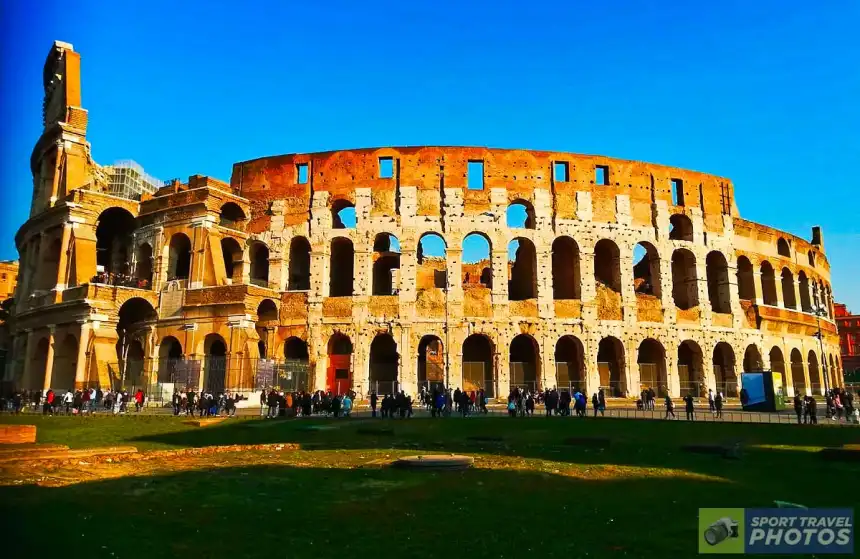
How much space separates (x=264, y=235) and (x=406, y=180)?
831cm

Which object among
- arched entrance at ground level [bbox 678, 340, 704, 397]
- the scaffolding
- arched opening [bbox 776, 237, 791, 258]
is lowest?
arched entrance at ground level [bbox 678, 340, 704, 397]

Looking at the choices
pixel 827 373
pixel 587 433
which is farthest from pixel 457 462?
pixel 827 373

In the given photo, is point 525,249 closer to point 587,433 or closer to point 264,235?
point 264,235

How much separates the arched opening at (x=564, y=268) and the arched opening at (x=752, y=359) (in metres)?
11.4

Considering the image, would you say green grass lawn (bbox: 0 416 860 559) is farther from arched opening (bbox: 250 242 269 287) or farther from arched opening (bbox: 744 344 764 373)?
arched opening (bbox: 744 344 764 373)

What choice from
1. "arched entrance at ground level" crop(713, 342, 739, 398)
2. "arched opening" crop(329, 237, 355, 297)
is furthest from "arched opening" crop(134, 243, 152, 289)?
"arched entrance at ground level" crop(713, 342, 739, 398)

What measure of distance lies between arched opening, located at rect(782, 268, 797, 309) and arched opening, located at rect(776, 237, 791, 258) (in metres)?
1.04

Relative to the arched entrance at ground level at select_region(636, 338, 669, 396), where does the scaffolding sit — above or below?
above

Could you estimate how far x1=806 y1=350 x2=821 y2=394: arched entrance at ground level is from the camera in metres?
40.0

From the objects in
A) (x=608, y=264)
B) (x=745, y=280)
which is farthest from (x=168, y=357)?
(x=745, y=280)

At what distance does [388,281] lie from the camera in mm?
35312

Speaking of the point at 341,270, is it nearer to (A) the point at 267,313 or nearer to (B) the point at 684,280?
(A) the point at 267,313

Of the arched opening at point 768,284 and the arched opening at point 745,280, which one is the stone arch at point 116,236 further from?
the arched opening at point 768,284

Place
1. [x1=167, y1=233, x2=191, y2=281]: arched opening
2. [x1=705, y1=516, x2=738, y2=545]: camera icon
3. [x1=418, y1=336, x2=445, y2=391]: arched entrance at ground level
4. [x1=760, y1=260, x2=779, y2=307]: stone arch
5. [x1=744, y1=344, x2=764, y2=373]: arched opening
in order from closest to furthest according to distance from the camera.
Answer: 1. [x1=705, y1=516, x2=738, y2=545]: camera icon
2. [x1=418, y1=336, x2=445, y2=391]: arched entrance at ground level
3. [x1=167, y1=233, x2=191, y2=281]: arched opening
4. [x1=744, y1=344, x2=764, y2=373]: arched opening
5. [x1=760, y1=260, x2=779, y2=307]: stone arch
